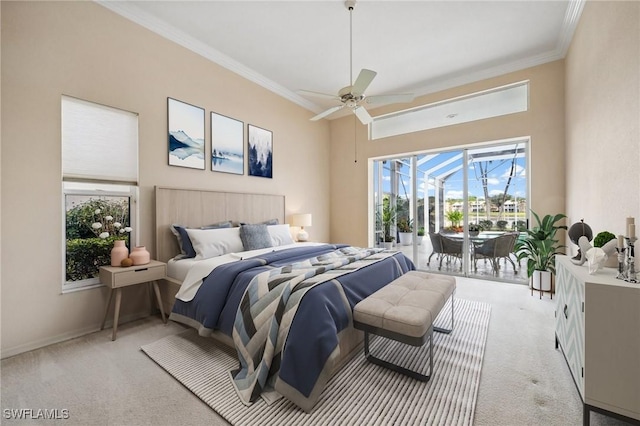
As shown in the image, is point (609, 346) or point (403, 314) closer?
point (609, 346)

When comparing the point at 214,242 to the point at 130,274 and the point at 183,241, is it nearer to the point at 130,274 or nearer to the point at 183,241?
the point at 183,241

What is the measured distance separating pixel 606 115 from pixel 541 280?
7.27 ft

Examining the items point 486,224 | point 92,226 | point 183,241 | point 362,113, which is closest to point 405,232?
point 486,224

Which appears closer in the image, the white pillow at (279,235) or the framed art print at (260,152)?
the white pillow at (279,235)

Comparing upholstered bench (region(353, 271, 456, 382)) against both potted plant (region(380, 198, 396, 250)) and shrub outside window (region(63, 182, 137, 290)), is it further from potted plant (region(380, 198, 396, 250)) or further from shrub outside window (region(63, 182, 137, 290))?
potted plant (region(380, 198, 396, 250))

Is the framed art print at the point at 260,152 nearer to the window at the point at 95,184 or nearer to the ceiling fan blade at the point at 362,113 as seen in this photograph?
the window at the point at 95,184

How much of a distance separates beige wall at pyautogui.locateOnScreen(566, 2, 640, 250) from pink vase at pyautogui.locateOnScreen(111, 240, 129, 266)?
13.2ft

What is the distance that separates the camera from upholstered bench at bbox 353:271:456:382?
5.48ft

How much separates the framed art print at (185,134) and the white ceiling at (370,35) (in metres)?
0.80

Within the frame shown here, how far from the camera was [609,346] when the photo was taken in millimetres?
1322

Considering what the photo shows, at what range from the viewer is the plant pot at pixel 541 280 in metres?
3.46

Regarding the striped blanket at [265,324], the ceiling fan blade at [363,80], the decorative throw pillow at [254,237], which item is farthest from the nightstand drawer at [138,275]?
the ceiling fan blade at [363,80]

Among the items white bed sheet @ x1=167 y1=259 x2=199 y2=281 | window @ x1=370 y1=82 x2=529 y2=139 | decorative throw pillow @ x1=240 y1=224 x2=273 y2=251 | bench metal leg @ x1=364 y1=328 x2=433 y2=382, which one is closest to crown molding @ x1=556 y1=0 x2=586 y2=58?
window @ x1=370 y1=82 x2=529 y2=139

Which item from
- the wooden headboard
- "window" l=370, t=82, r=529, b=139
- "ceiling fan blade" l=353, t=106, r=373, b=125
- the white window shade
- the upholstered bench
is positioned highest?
"window" l=370, t=82, r=529, b=139
